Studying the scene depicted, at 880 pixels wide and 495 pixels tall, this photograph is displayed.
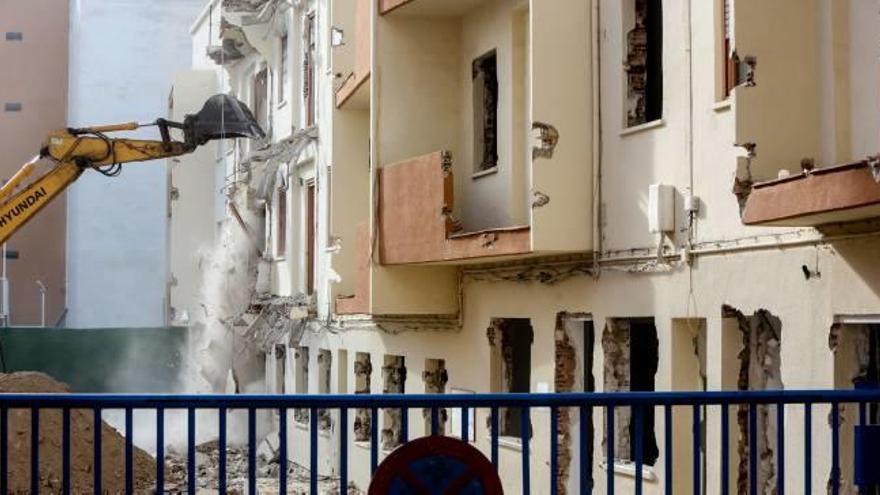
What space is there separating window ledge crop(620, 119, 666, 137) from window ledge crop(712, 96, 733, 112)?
1.10m

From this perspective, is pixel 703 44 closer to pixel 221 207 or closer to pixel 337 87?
pixel 337 87

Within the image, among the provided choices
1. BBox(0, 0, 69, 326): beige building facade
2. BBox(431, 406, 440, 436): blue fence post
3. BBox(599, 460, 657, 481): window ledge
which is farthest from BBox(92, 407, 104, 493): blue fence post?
BBox(0, 0, 69, 326): beige building facade

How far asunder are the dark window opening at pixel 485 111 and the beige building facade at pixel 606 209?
0.11 feet

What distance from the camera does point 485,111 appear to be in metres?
19.6

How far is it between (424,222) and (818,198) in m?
8.99

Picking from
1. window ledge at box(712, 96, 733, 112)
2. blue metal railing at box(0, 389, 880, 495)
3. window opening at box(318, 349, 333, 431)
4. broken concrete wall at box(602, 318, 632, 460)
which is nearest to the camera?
blue metal railing at box(0, 389, 880, 495)

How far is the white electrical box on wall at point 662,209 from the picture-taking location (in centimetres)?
1424

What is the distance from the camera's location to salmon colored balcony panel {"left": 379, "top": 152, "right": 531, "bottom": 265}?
56.6 feet

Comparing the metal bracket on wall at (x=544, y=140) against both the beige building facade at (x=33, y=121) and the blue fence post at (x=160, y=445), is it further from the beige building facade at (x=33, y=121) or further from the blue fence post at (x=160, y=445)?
the beige building facade at (x=33, y=121)

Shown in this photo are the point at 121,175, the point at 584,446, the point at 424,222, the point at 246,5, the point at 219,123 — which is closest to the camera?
the point at 584,446

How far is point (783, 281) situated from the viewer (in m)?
12.3

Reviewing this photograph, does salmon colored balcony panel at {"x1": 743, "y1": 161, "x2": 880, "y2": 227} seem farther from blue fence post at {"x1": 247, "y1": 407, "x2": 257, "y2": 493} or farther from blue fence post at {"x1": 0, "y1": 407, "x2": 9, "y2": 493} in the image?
blue fence post at {"x1": 0, "y1": 407, "x2": 9, "y2": 493}

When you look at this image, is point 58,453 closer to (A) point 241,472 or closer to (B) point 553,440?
(A) point 241,472

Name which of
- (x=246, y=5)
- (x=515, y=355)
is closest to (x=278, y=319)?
(x=246, y=5)
